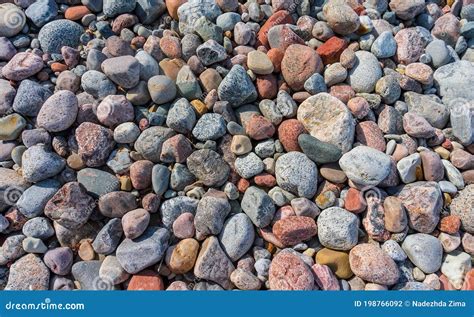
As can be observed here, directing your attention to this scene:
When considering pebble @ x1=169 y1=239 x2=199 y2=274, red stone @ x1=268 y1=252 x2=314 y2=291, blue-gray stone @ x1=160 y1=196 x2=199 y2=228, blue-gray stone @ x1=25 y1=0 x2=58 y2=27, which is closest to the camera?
red stone @ x1=268 y1=252 x2=314 y2=291

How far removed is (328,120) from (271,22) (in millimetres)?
868

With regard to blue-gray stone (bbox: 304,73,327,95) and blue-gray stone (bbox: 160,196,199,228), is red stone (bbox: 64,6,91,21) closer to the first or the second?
blue-gray stone (bbox: 160,196,199,228)

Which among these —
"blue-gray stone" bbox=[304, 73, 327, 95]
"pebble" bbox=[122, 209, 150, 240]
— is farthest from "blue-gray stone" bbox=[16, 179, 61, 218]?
"blue-gray stone" bbox=[304, 73, 327, 95]

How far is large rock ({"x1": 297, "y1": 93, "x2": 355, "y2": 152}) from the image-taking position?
2258 millimetres

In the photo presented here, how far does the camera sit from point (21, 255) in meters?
2.11

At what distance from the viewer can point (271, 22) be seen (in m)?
2.67

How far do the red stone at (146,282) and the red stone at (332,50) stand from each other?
1757mm

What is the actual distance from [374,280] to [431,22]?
2.04 meters

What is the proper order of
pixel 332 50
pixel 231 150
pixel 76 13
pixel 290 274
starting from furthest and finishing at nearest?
1. pixel 76 13
2. pixel 332 50
3. pixel 231 150
4. pixel 290 274

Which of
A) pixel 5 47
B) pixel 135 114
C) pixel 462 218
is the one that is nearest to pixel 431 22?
pixel 462 218

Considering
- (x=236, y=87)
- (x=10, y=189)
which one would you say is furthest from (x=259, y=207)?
(x=10, y=189)

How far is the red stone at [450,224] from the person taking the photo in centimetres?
214

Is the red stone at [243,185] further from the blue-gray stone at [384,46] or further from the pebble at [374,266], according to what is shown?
the blue-gray stone at [384,46]

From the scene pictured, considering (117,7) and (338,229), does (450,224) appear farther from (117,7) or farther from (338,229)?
(117,7)
